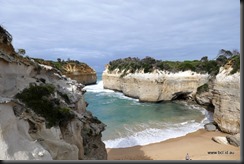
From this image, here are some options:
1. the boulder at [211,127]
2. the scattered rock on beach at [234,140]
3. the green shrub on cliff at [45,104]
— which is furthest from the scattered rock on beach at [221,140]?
the green shrub on cliff at [45,104]

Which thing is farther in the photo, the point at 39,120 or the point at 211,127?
the point at 211,127

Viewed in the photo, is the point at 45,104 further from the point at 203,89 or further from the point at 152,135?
the point at 203,89

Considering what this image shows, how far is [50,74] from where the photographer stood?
809 centimetres

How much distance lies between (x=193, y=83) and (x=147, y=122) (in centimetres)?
991

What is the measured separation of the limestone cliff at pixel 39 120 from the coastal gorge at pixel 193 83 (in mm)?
9008

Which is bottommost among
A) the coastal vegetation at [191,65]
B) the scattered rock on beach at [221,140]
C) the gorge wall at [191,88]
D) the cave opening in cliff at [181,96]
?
the scattered rock on beach at [221,140]

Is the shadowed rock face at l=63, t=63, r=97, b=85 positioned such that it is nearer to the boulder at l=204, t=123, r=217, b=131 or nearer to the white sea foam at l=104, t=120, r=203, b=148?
the white sea foam at l=104, t=120, r=203, b=148

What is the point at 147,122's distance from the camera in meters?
17.4

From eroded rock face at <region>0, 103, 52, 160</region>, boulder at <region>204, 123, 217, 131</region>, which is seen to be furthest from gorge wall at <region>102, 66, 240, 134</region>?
eroded rock face at <region>0, 103, 52, 160</region>

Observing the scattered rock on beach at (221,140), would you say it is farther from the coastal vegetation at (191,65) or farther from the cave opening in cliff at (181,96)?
the cave opening in cliff at (181,96)

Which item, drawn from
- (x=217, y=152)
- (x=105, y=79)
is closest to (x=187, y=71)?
(x=217, y=152)

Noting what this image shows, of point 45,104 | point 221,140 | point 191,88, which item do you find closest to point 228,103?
point 221,140

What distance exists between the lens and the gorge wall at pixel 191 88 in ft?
44.1

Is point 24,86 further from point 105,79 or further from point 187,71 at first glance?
point 105,79
